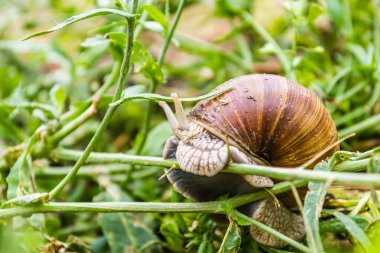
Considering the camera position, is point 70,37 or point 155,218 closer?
point 155,218

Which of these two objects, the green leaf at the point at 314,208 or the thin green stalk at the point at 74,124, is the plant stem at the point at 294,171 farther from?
the thin green stalk at the point at 74,124

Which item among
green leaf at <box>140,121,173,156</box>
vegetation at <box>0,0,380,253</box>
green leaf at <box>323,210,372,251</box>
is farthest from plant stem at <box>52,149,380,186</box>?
green leaf at <box>140,121,173,156</box>

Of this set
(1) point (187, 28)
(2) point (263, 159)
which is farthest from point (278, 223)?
(1) point (187, 28)

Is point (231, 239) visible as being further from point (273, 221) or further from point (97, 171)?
point (97, 171)

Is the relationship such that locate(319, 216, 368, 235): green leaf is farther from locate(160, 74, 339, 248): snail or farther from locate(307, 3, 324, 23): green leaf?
locate(307, 3, 324, 23): green leaf

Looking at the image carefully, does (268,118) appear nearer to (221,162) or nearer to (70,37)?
(221,162)

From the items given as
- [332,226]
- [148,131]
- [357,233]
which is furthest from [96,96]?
[357,233]

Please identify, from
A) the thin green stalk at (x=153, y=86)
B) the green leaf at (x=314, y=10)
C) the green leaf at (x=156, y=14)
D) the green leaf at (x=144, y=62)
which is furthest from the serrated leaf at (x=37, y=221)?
the green leaf at (x=314, y=10)
